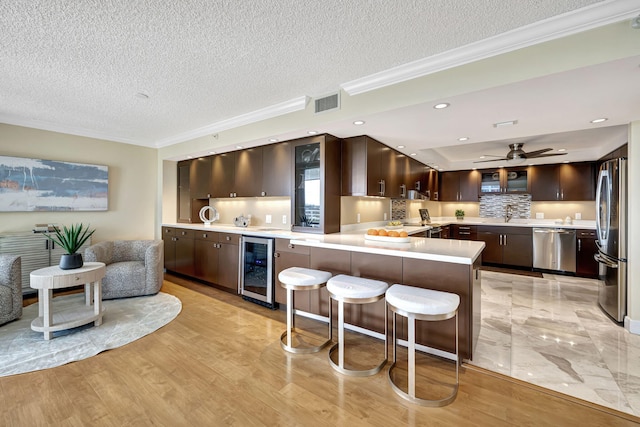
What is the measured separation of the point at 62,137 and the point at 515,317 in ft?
22.5

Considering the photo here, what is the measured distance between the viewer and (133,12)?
71.7 inches

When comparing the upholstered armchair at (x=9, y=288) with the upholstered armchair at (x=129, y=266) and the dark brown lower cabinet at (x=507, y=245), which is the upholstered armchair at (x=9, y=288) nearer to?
the upholstered armchair at (x=129, y=266)

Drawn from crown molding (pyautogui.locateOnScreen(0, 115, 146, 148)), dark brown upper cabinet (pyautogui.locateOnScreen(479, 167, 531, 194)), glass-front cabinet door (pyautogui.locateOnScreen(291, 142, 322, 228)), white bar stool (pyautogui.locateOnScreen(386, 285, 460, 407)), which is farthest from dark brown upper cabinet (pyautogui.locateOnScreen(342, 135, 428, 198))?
crown molding (pyautogui.locateOnScreen(0, 115, 146, 148))

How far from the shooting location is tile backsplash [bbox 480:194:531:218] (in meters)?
6.23

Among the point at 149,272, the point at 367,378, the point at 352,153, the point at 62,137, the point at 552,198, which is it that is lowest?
the point at 367,378

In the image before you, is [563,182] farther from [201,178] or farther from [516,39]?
[201,178]

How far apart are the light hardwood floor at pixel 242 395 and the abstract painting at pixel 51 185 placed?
120 inches

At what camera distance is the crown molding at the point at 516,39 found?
170cm

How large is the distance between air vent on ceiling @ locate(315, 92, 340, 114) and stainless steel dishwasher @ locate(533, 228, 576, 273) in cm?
512

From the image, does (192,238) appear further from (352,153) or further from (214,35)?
(214,35)

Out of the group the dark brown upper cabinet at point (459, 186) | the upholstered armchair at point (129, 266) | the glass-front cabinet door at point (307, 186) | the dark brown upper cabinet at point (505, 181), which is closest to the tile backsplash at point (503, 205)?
the dark brown upper cabinet at point (505, 181)

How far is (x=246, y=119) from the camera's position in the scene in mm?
3770

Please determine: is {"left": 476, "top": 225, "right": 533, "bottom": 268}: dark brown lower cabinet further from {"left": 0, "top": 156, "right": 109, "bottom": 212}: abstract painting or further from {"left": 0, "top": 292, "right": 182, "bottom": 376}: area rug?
{"left": 0, "top": 156, "right": 109, "bottom": 212}: abstract painting

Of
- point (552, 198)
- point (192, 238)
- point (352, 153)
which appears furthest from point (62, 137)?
point (552, 198)
